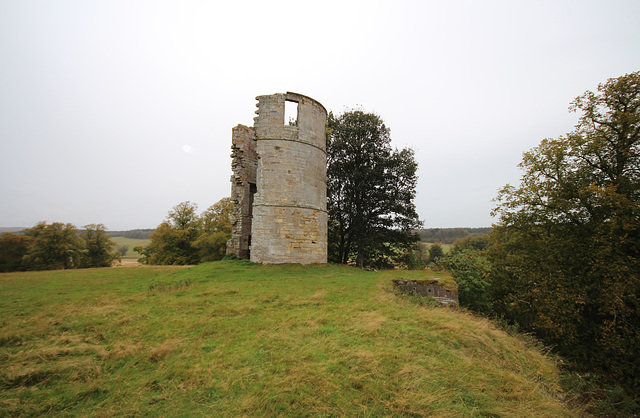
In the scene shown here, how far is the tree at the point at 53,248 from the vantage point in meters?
18.3

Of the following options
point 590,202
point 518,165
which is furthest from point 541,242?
point 518,165

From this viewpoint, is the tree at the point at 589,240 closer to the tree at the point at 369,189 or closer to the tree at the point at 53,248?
the tree at the point at 369,189

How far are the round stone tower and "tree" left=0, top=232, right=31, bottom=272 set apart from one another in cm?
1813

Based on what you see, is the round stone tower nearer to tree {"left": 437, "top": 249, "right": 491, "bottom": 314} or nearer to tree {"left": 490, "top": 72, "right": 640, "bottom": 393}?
tree {"left": 437, "top": 249, "right": 491, "bottom": 314}

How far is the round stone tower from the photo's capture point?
42.0ft

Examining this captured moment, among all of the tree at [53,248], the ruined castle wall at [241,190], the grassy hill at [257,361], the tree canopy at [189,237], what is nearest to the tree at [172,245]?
the tree canopy at [189,237]

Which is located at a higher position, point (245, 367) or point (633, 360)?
point (245, 367)

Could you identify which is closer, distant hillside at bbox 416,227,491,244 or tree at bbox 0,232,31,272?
tree at bbox 0,232,31,272

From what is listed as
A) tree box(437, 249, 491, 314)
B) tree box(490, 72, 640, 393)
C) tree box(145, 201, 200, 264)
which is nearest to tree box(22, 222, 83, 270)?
tree box(145, 201, 200, 264)

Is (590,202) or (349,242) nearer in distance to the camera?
(590,202)

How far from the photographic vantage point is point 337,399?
10.0ft

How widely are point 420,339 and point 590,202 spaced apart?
11229mm

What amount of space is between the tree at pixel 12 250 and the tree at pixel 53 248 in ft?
1.68

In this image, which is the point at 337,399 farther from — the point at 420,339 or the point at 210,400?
the point at 420,339
